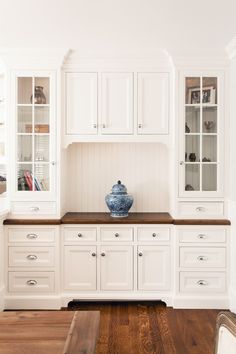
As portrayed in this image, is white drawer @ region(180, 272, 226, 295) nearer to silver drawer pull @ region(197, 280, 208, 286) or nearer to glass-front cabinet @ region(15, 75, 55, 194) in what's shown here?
silver drawer pull @ region(197, 280, 208, 286)

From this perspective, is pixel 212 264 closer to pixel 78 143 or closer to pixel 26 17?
pixel 78 143

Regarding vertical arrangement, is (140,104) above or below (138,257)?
above

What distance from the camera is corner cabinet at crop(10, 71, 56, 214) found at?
327 centimetres

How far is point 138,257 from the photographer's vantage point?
3287 millimetres

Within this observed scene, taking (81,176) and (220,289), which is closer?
(220,289)

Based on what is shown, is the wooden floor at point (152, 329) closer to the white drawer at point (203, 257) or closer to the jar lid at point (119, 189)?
the white drawer at point (203, 257)

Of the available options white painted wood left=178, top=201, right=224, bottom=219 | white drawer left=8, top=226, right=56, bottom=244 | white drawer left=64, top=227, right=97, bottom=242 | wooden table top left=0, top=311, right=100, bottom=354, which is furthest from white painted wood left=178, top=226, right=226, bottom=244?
wooden table top left=0, top=311, right=100, bottom=354

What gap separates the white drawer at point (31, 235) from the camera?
327cm

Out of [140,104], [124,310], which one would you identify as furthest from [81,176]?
[124,310]

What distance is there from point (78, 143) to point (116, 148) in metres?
0.41

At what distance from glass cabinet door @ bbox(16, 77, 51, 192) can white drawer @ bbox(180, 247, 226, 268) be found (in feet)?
4.83

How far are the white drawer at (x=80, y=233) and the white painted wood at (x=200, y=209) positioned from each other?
2.81ft

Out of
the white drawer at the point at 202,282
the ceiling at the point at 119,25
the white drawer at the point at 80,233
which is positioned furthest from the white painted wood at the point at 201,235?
the ceiling at the point at 119,25

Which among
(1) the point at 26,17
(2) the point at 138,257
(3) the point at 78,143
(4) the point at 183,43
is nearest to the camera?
(1) the point at 26,17
